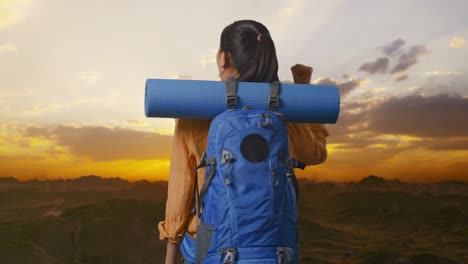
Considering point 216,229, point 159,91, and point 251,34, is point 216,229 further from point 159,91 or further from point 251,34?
point 251,34

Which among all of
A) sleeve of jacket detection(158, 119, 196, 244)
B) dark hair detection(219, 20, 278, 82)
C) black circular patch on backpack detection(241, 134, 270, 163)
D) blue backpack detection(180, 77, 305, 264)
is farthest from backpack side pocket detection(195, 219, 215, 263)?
dark hair detection(219, 20, 278, 82)

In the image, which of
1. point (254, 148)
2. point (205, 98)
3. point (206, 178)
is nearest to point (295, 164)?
point (254, 148)

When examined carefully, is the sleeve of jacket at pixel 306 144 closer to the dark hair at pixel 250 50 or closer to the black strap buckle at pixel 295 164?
A: the black strap buckle at pixel 295 164

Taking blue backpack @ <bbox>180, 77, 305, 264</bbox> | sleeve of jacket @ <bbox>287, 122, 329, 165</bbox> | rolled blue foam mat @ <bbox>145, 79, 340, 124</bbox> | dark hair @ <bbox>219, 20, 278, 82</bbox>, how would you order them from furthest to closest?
sleeve of jacket @ <bbox>287, 122, 329, 165</bbox>, dark hair @ <bbox>219, 20, 278, 82</bbox>, rolled blue foam mat @ <bbox>145, 79, 340, 124</bbox>, blue backpack @ <bbox>180, 77, 305, 264</bbox>

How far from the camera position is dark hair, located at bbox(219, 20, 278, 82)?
3055 mm

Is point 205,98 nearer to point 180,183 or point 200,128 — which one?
point 200,128

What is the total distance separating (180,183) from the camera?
3.12 m

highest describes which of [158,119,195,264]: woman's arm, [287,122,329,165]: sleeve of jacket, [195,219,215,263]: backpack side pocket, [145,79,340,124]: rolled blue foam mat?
[145,79,340,124]: rolled blue foam mat

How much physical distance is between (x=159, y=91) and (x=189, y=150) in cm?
41

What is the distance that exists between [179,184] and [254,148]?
549mm

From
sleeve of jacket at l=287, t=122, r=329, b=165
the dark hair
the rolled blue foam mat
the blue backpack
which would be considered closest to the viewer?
the blue backpack

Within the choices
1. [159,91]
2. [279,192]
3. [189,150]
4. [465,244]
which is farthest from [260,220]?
[465,244]

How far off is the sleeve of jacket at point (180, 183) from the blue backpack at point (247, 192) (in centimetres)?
21

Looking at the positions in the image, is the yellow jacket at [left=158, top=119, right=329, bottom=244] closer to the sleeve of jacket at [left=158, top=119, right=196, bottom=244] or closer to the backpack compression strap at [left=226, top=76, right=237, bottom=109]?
the sleeve of jacket at [left=158, top=119, right=196, bottom=244]
